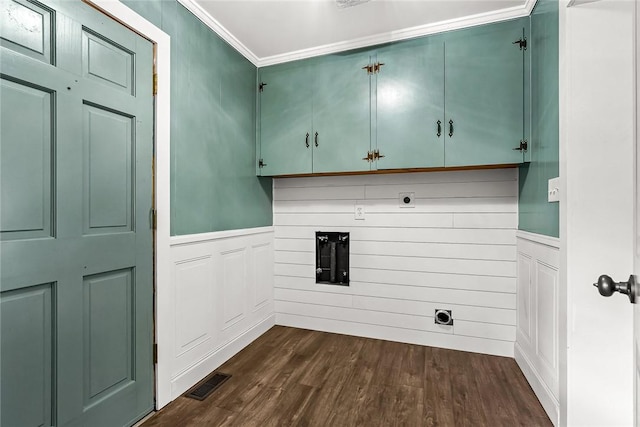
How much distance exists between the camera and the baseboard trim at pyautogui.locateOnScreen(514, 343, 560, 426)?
163 centimetres

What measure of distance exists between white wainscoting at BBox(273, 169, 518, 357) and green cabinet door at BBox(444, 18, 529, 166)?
0.35m

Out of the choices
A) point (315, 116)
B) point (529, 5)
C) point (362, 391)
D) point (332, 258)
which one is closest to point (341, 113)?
point (315, 116)

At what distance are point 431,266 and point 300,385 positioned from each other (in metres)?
1.38

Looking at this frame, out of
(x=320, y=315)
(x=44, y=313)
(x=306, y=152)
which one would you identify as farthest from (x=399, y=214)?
(x=44, y=313)

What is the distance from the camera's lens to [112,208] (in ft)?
5.05

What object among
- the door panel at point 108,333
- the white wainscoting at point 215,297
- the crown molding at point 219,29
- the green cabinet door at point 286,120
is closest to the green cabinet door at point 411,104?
the green cabinet door at point 286,120

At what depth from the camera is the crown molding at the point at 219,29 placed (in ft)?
6.52

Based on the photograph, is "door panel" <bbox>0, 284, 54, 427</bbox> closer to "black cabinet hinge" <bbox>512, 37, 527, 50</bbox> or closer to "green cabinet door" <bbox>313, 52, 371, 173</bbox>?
"green cabinet door" <bbox>313, 52, 371, 173</bbox>

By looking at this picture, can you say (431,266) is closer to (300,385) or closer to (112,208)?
(300,385)

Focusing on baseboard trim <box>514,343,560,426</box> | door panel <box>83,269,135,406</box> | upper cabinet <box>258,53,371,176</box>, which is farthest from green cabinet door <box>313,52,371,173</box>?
baseboard trim <box>514,343,560,426</box>

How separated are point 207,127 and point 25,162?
1.10 metres

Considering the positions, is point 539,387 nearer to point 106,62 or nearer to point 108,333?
A: point 108,333

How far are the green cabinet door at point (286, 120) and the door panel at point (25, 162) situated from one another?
162 centimetres

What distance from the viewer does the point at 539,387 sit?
1841mm
